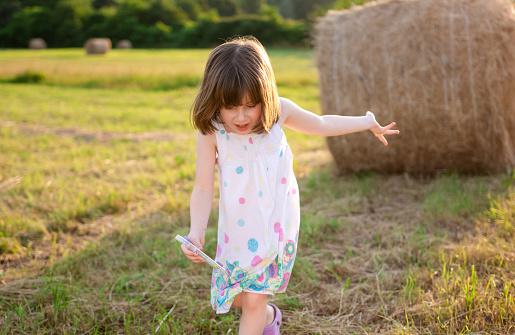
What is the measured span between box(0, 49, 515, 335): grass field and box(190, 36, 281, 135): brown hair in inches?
13.0

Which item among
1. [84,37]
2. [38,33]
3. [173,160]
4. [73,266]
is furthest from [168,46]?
[73,266]

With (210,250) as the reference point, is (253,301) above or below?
above

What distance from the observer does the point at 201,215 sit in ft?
5.56

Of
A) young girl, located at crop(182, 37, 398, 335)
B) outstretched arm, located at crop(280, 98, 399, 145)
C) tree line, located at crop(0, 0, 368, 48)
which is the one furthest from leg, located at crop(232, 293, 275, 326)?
tree line, located at crop(0, 0, 368, 48)

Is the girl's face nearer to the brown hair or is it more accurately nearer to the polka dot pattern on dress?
the brown hair

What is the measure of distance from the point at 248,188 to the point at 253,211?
87 millimetres

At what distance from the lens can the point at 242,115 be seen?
4.99ft

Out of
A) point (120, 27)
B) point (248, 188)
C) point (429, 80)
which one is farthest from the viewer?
point (120, 27)

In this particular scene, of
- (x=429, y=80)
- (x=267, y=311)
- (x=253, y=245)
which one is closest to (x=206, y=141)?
(x=253, y=245)

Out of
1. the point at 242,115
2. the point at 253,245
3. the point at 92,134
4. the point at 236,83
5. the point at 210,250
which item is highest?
the point at 236,83

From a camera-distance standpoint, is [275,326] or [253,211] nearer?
[253,211]

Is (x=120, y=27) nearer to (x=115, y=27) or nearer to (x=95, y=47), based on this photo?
(x=115, y=27)

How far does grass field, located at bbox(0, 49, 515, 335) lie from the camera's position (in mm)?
1983

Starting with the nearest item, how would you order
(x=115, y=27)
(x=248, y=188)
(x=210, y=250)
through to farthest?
(x=248, y=188) → (x=210, y=250) → (x=115, y=27)
